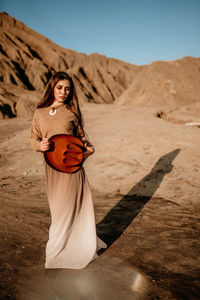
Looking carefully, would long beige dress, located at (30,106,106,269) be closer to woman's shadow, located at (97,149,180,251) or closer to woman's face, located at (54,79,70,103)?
woman's face, located at (54,79,70,103)

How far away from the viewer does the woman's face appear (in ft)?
6.59

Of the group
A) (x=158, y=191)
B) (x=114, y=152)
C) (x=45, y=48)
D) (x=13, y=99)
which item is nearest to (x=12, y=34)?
(x=45, y=48)

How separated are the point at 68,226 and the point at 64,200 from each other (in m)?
0.24

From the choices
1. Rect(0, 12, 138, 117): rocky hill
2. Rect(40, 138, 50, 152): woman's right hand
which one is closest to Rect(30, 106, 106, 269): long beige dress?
Rect(40, 138, 50, 152): woman's right hand

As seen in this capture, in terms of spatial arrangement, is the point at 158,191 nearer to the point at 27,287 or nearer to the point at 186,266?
the point at 186,266

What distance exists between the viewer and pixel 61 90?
202cm

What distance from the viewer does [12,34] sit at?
116ft

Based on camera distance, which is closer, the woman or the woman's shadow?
the woman

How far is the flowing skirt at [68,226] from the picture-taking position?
6.53 feet

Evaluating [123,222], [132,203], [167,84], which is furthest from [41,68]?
[123,222]

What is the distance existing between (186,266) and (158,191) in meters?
2.34

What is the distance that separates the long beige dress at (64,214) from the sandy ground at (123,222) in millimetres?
134

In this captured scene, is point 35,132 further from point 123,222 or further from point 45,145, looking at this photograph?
point 123,222

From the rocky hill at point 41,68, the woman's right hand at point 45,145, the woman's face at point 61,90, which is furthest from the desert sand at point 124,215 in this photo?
the rocky hill at point 41,68
